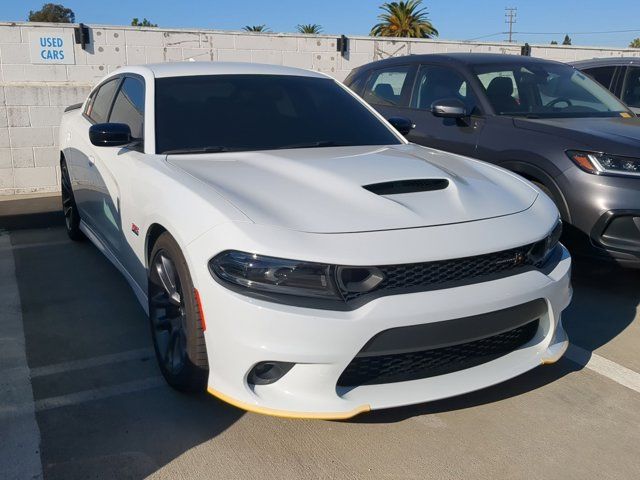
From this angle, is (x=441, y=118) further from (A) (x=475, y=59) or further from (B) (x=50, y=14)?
(B) (x=50, y=14)

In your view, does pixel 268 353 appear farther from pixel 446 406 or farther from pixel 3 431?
pixel 3 431

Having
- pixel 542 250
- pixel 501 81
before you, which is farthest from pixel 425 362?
pixel 501 81

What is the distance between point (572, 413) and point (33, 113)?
716 centimetres

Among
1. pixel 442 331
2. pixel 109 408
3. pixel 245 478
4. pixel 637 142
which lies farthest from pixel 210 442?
pixel 637 142

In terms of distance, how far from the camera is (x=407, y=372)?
2629mm

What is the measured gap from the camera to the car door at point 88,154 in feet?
15.2

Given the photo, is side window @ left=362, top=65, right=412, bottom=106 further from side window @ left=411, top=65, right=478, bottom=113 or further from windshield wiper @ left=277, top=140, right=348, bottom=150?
windshield wiper @ left=277, top=140, right=348, bottom=150

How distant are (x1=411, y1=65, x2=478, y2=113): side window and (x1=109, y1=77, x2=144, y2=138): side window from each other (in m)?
2.65

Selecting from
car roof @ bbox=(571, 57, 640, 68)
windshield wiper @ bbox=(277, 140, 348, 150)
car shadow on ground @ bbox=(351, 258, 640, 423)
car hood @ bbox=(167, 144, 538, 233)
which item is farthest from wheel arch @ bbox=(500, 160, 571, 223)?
car roof @ bbox=(571, 57, 640, 68)

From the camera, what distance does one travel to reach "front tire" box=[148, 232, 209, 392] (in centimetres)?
271

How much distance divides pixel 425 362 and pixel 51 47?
12.6 meters

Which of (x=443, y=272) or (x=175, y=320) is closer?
(x=443, y=272)

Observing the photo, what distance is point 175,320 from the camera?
3.11 m

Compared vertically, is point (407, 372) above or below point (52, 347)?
above
